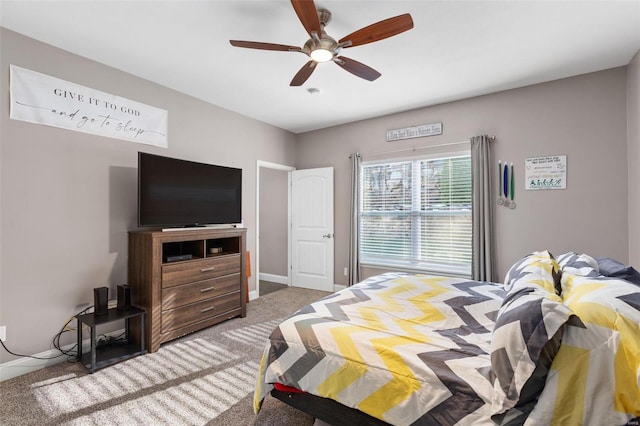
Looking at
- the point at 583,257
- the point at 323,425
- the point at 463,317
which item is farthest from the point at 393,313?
the point at 583,257

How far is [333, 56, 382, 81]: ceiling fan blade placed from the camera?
2272mm

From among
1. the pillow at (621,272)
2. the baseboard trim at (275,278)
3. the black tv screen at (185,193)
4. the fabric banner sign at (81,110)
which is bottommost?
the baseboard trim at (275,278)

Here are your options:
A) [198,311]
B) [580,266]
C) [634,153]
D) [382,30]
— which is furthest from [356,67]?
[198,311]

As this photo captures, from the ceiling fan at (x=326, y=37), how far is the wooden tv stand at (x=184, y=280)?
1.96m

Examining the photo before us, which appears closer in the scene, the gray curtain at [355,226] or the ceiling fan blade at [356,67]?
the ceiling fan blade at [356,67]

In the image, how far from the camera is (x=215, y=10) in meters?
2.14

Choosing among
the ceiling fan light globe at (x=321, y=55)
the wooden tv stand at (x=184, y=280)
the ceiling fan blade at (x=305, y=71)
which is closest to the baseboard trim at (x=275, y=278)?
the wooden tv stand at (x=184, y=280)

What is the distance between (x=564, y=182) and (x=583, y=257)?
1.66 meters

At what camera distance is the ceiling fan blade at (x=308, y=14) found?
65.8 inches

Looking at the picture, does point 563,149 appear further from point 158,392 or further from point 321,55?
point 158,392

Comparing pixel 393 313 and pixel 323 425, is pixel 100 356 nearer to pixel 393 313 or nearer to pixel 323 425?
pixel 323 425

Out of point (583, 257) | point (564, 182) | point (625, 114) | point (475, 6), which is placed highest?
point (475, 6)

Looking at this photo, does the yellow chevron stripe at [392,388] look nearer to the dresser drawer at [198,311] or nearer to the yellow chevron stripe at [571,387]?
the yellow chevron stripe at [571,387]

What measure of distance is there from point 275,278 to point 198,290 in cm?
256
